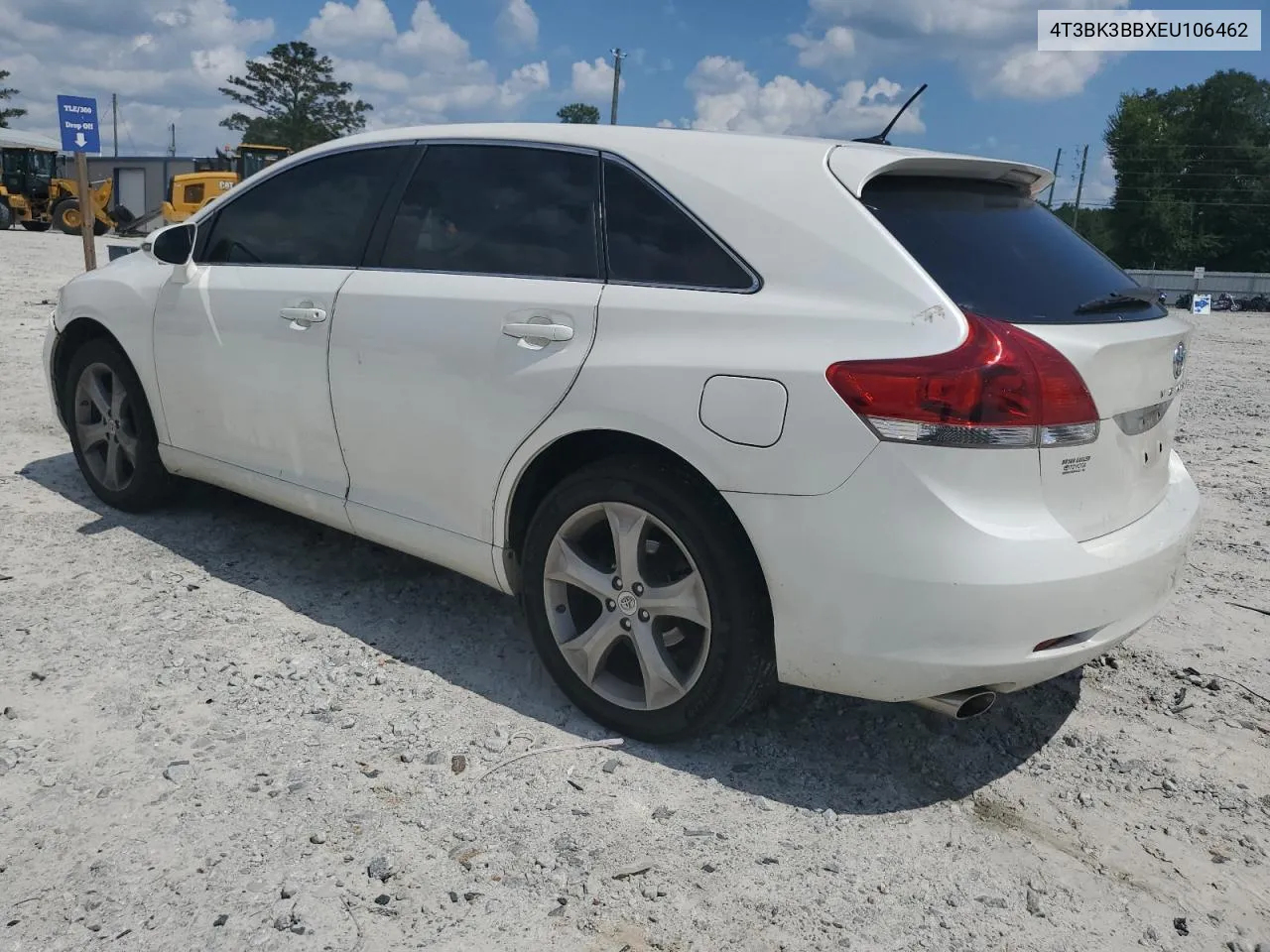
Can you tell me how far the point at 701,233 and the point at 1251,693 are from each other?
2.47 m

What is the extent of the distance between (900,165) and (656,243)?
2.28 feet

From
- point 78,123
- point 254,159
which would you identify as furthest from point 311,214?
point 254,159

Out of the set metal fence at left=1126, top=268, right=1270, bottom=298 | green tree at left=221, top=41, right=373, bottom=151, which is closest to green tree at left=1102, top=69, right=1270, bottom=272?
metal fence at left=1126, top=268, right=1270, bottom=298

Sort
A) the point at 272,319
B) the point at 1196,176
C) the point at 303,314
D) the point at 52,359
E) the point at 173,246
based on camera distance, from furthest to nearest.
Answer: the point at 1196,176
the point at 52,359
the point at 173,246
the point at 272,319
the point at 303,314

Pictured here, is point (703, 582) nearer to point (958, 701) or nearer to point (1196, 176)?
point (958, 701)

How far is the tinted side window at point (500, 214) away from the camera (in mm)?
3123

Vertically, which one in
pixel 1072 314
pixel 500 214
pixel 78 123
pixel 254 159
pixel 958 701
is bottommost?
pixel 958 701

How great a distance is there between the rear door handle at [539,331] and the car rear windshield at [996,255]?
91cm

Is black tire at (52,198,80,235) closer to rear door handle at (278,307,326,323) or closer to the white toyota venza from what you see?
rear door handle at (278,307,326,323)

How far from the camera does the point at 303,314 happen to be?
3693 millimetres

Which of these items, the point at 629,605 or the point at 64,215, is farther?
the point at 64,215

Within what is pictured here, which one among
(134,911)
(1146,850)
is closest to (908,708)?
(1146,850)

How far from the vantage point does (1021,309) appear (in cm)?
254

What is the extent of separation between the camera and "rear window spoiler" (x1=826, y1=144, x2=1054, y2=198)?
106 inches
